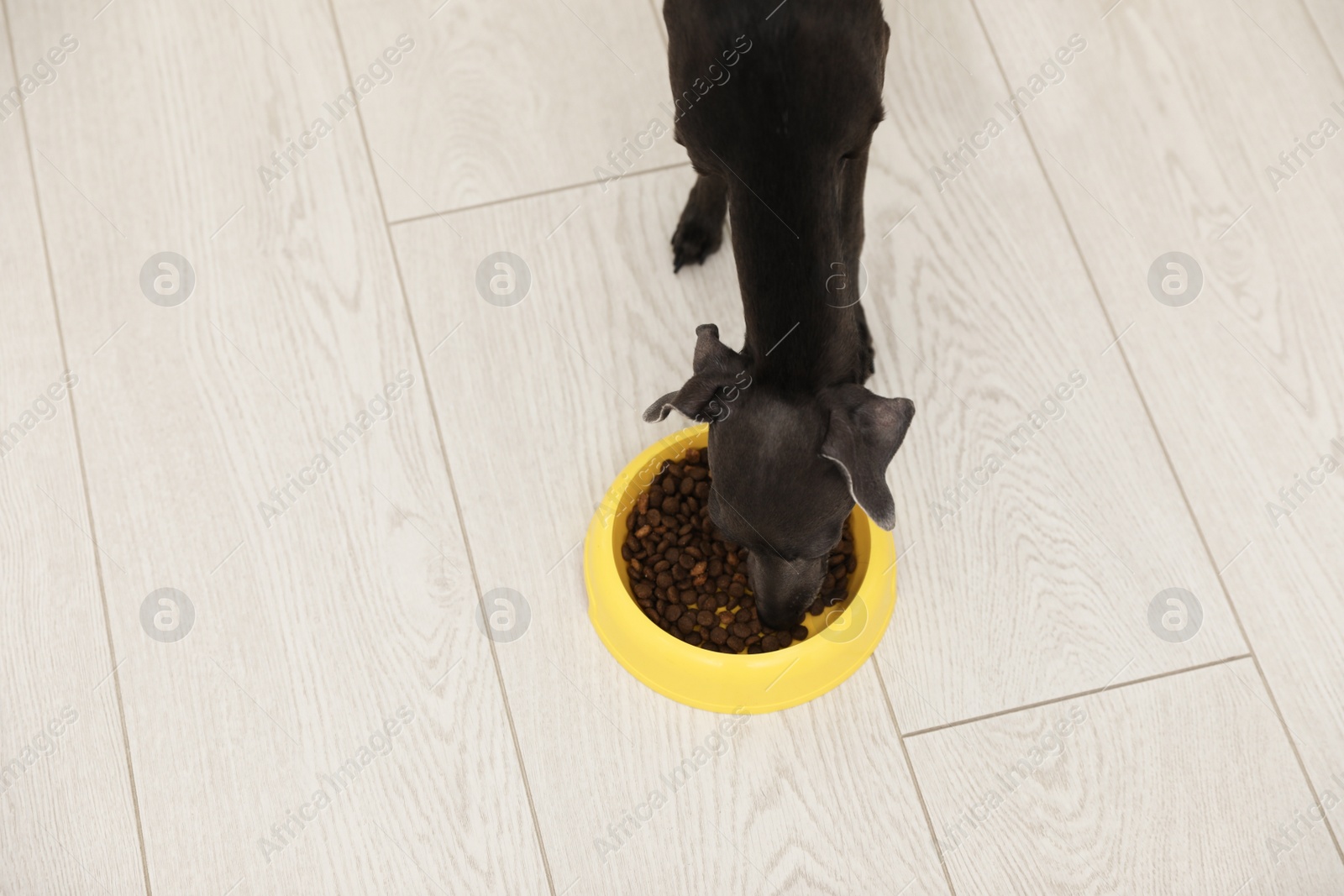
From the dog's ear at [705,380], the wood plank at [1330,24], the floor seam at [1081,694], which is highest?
the wood plank at [1330,24]

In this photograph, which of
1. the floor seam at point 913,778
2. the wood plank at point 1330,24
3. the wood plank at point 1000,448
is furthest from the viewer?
the wood plank at point 1330,24

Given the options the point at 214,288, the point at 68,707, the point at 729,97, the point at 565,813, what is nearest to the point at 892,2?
the point at 729,97

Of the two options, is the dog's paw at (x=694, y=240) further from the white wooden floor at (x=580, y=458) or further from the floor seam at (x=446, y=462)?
the floor seam at (x=446, y=462)

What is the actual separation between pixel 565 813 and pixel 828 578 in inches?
27.0

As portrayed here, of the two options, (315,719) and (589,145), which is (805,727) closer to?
(315,719)

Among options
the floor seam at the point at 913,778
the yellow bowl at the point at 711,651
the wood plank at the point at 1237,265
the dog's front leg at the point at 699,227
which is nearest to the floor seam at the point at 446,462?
the yellow bowl at the point at 711,651

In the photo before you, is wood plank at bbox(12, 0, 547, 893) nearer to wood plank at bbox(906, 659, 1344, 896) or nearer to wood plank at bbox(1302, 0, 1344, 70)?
wood plank at bbox(906, 659, 1344, 896)

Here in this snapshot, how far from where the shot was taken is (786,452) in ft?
5.87

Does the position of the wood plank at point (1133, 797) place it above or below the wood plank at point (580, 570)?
below

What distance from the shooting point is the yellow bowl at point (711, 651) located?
6.97 ft

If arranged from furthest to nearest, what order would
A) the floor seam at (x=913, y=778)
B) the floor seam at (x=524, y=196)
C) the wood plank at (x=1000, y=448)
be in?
the floor seam at (x=524, y=196) → the wood plank at (x=1000, y=448) → the floor seam at (x=913, y=778)

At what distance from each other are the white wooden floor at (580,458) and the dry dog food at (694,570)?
8.0 inches

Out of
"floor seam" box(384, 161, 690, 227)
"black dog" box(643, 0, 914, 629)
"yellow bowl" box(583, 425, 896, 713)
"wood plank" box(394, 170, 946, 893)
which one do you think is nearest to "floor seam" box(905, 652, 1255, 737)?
"wood plank" box(394, 170, 946, 893)

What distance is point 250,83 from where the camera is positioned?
2.85 metres
